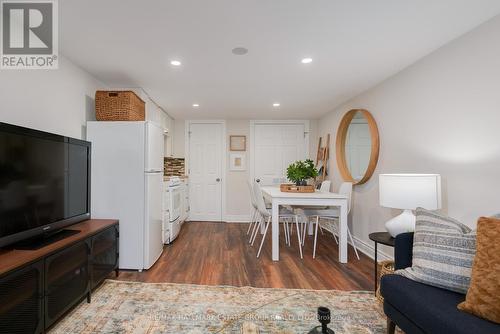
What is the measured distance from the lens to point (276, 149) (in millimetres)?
5652

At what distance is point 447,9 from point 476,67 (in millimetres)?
551

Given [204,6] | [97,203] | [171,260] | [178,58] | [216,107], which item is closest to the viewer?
[204,6]

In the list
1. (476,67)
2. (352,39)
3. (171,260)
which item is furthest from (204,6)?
(171,260)

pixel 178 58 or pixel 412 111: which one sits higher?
pixel 178 58

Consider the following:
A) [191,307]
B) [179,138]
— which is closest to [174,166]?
[179,138]

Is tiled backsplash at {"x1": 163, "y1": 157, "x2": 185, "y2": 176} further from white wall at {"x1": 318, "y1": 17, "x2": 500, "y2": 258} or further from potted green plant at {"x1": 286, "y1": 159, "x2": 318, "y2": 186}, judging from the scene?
white wall at {"x1": 318, "y1": 17, "x2": 500, "y2": 258}

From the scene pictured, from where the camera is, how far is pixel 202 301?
2174mm

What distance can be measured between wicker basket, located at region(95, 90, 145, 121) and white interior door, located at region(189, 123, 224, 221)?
273cm

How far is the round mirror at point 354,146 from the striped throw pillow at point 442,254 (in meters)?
1.94

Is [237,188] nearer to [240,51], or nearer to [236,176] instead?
[236,176]

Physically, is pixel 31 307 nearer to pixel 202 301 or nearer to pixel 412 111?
pixel 202 301

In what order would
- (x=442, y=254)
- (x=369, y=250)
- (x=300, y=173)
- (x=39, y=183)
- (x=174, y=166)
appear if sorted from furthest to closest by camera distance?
Result: (x=174, y=166), (x=300, y=173), (x=369, y=250), (x=39, y=183), (x=442, y=254)

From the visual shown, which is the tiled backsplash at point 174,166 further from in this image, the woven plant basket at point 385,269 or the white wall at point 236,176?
the woven plant basket at point 385,269

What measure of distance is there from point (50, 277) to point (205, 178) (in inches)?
155
